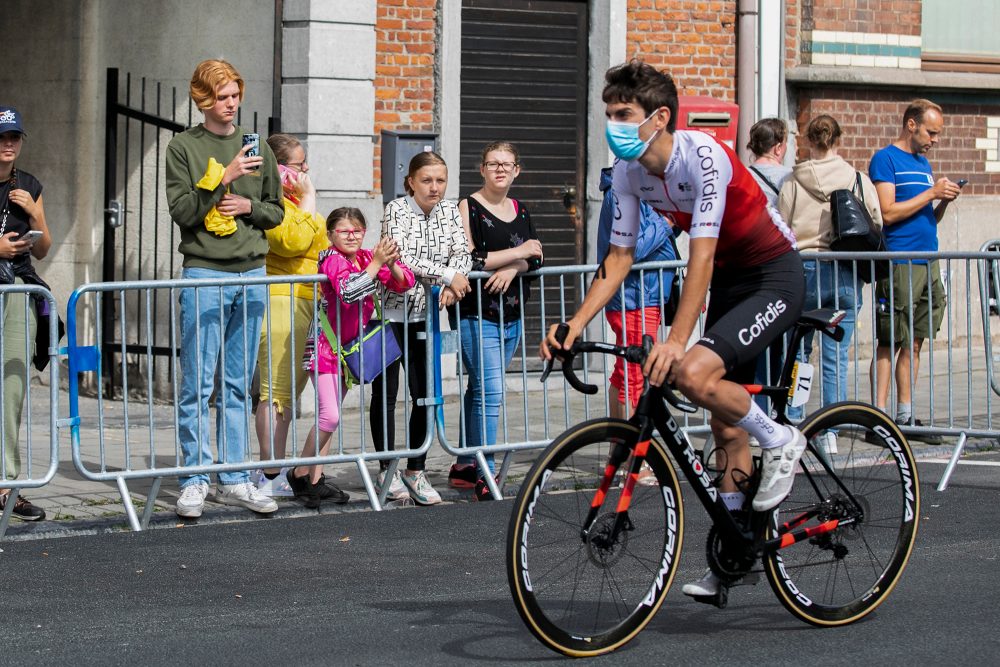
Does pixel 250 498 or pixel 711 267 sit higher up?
pixel 711 267

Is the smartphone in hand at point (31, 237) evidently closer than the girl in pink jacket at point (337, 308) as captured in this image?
Yes

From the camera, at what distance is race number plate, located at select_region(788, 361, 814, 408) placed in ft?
19.3

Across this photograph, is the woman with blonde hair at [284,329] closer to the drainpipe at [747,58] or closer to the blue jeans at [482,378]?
the blue jeans at [482,378]

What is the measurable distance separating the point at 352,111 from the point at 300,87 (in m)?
0.41

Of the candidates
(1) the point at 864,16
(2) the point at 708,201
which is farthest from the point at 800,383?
(1) the point at 864,16

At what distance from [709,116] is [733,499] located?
25.1 feet

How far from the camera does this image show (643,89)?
5375 millimetres

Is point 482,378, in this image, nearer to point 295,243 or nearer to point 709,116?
point 295,243

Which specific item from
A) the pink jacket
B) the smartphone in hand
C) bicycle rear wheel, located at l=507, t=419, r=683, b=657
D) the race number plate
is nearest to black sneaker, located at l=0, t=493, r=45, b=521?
the smartphone in hand

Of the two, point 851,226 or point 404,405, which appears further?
point 851,226

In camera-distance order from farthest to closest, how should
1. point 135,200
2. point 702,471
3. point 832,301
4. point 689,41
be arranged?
1. point 689,41
2. point 135,200
3. point 832,301
4. point 702,471

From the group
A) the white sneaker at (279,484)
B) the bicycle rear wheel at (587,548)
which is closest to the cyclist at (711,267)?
the bicycle rear wheel at (587,548)

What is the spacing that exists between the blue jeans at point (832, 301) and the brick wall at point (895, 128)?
16.4 ft

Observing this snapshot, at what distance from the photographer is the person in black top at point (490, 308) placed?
8578 millimetres
